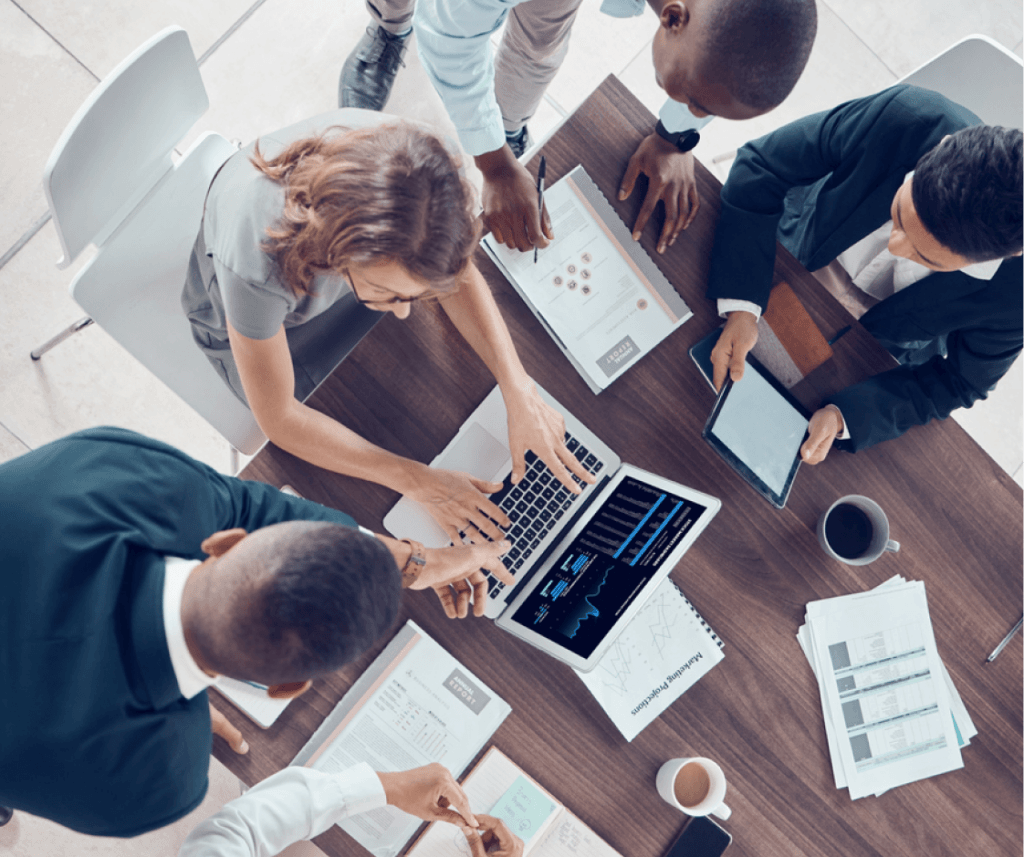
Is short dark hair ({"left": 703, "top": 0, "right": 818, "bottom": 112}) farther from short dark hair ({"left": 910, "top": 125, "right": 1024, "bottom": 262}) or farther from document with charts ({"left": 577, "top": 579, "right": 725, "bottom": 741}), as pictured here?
document with charts ({"left": 577, "top": 579, "right": 725, "bottom": 741})

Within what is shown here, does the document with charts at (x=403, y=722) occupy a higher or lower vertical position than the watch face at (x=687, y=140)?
lower

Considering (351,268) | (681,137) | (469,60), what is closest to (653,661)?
(351,268)

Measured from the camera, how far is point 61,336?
176cm

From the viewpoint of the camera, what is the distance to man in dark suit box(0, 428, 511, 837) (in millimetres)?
854

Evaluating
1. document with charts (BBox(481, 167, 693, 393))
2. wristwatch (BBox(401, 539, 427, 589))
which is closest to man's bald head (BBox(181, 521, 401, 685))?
wristwatch (BBox(401, 539, 427, 589))

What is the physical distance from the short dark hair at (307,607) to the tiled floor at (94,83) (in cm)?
106

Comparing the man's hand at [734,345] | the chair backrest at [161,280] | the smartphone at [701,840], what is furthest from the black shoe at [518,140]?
the smartphone at [701,840]

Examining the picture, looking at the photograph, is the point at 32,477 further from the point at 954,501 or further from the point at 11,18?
the point at 11,18

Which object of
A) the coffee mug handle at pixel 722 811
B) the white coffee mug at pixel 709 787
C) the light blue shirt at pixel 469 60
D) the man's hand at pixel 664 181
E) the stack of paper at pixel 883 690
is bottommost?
the stack of paper at pixel 883 690

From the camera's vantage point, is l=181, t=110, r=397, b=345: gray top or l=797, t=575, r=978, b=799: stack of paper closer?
l=181, t=110, r=397, b=345: gray top

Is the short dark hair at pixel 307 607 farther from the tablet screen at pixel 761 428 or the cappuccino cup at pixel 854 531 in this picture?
the cappuccino cup at pixel 854 531

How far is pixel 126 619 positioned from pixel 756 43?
112cm

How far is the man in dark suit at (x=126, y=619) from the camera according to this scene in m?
0.85

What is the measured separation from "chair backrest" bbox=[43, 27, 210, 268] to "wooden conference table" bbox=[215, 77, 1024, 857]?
46 centimetres
